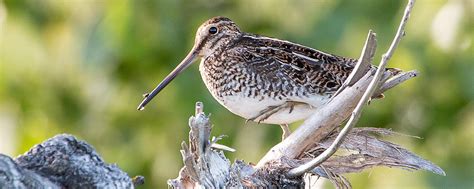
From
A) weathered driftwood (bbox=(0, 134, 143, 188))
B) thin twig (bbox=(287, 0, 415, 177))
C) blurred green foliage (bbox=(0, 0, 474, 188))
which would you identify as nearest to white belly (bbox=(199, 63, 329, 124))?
thin twig (bbox=(287, 0, 415, 177))

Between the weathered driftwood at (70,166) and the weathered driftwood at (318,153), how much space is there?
0.33m

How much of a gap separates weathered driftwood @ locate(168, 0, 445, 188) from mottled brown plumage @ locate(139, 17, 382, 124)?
1.23ft

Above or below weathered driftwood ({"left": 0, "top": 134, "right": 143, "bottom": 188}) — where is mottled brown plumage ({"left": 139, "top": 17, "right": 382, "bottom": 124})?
above

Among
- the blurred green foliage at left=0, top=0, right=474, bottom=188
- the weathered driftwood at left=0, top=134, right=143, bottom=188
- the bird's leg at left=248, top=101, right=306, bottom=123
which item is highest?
the blurred green foliage at left=0, top=0, right=474, bottom=188

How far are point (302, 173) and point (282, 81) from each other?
66 cm

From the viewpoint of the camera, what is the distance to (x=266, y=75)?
4.05m

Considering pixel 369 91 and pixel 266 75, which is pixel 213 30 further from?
pixel 369 91

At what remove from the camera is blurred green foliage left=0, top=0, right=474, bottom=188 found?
21.1 ft

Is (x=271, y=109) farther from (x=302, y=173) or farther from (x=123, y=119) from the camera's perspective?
(x=123, y=119)

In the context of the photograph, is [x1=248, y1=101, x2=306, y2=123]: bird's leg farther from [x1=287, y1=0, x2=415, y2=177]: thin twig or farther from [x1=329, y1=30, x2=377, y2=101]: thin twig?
[x1=287, y1=0, x2=415, y2=177]: thin twig

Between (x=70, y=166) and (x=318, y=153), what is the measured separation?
2.86 ft

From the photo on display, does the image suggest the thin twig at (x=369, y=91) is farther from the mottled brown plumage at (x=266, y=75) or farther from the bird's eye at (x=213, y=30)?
the bird's eye at (x=213, y=30)

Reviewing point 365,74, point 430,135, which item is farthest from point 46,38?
point 365,74

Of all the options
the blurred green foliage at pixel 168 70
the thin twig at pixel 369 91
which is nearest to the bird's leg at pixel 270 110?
the thin twig at pixel 369 91
